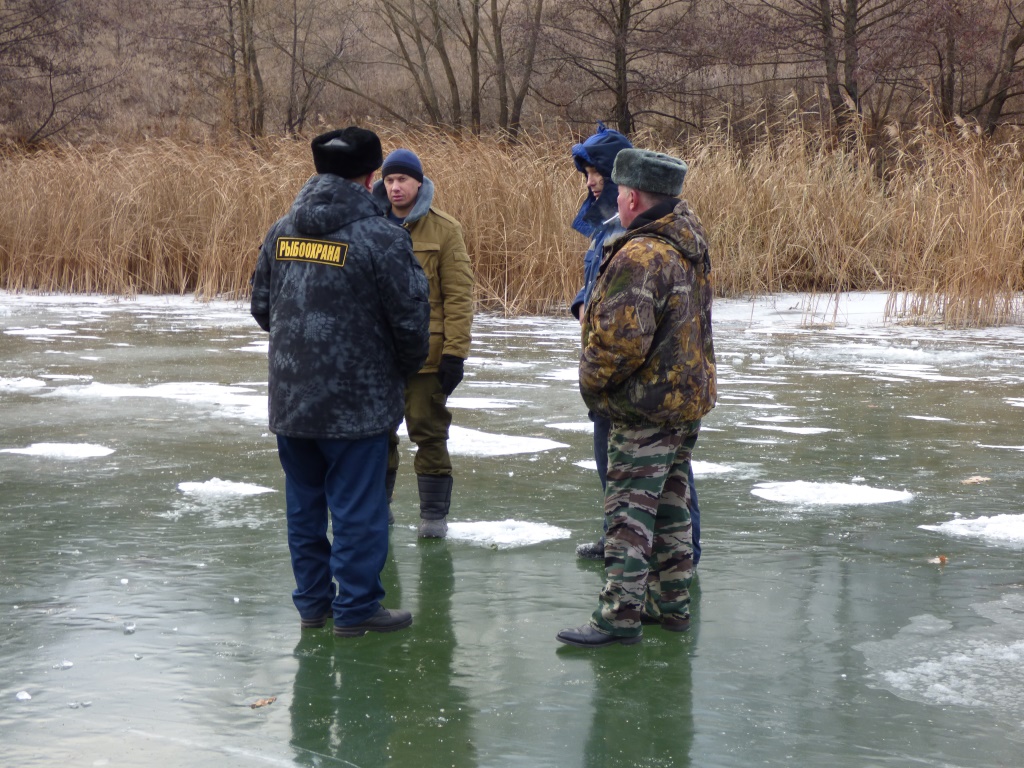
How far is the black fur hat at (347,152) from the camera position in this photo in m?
3.68

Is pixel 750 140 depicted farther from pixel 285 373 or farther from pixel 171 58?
pixel 171 58

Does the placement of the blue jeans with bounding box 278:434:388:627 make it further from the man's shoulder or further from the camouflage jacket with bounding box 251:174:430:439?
the man's shoulder

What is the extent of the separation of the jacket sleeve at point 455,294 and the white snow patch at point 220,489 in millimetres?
1229

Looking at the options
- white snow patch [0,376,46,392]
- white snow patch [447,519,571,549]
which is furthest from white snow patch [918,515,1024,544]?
white snow patch [0,376,46,392]

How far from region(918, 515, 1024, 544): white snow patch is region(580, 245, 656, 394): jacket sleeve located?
2.01 meters

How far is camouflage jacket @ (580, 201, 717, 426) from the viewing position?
3418 mm

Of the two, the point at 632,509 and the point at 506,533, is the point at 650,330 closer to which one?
the point at 632,509

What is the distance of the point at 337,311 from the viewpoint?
360 centimetres

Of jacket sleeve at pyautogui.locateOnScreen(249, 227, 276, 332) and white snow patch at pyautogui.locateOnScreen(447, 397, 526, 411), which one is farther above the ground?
jacket sleeve at pyautogui.locateOnScreen(249, 227, 276, 332)

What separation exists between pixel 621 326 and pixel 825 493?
93.6 inches

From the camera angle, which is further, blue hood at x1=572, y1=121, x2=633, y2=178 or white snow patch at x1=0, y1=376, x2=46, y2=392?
white snow patch at x1=0, y1=376, x2=46, y2=392

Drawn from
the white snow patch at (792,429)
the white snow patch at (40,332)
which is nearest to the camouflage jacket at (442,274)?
the white snow patch at (792,429)

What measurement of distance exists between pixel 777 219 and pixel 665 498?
1034cm

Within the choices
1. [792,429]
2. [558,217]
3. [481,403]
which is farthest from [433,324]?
[558,217]
